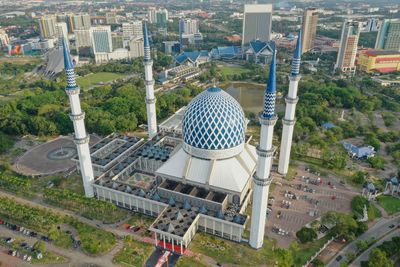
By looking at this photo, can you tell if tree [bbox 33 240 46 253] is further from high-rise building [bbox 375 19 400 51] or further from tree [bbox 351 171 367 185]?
high-rise building [bbox 375 19 400 51]

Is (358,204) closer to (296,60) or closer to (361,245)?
(361,245)

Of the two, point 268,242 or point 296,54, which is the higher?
point 296,54

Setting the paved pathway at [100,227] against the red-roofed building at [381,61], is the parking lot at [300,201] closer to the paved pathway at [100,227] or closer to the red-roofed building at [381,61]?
the paved pathway at [100,227]

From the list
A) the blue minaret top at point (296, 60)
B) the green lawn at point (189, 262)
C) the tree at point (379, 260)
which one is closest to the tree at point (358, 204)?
the tree at point (379, 260)

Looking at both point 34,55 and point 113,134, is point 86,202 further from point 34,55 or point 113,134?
point 34,55

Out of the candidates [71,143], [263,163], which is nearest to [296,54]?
[263,163]

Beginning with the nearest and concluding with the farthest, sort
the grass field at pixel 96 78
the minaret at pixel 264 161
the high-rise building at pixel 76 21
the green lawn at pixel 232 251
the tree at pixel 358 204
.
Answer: the minaret at pixel 264 161
the green lawn at pixel 232 251
the tree at pixel 358 204
the grass field at pixel 96 78
the high-rise building at pixel 76 21
